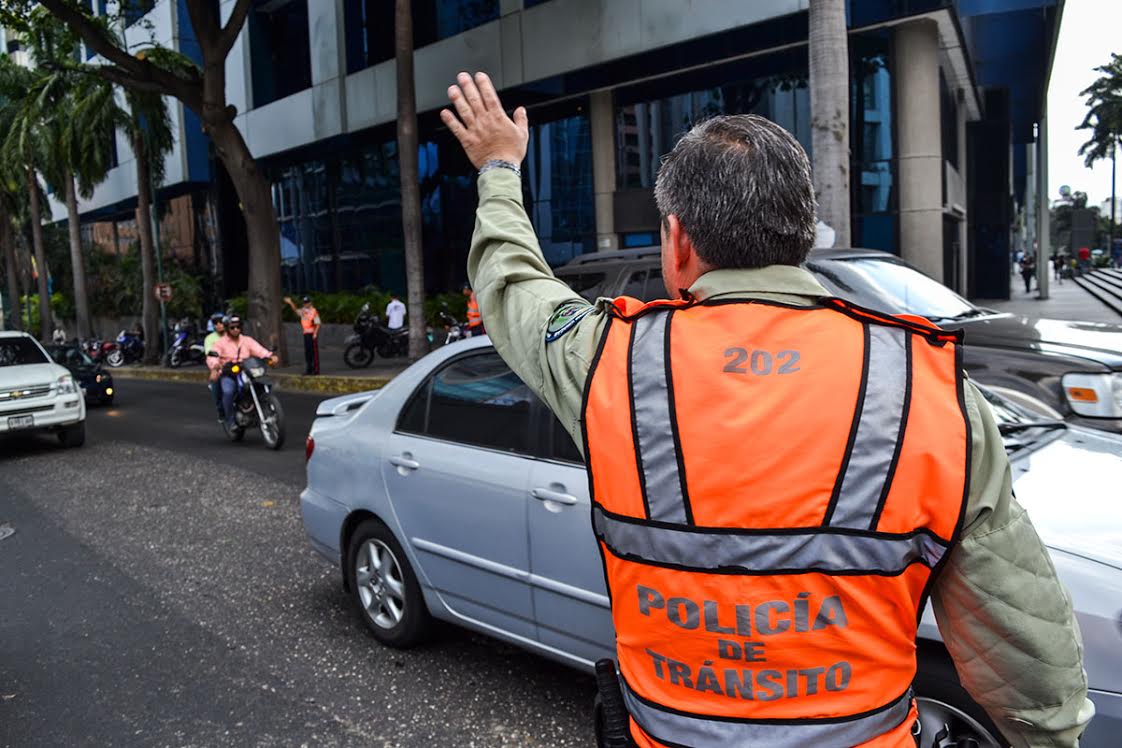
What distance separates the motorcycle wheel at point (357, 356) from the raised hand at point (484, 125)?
1946cm

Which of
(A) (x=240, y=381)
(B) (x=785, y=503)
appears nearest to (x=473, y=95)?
(B) (x=785, y=503)

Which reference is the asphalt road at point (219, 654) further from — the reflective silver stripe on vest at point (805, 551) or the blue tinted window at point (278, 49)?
the blue tinted window at point (278, 49)

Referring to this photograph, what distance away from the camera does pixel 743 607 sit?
1.41 m

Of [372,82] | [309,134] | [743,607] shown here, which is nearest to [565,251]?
[372,82]

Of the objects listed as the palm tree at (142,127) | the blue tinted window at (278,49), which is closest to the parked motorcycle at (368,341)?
the palm tree at (142,127)

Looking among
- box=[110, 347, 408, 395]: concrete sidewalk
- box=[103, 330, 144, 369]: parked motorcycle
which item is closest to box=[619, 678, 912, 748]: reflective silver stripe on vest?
box=[110, 347, 408, 395]: concrete sidewalk

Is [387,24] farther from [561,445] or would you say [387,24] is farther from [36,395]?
[561,445]

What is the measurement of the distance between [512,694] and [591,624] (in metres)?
0.82

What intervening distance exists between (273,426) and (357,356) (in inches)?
399

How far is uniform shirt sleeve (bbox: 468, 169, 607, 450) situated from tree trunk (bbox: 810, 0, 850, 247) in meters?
7.76

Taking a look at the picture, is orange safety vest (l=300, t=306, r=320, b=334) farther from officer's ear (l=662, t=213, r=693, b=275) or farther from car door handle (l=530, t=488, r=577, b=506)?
officer's ear (l=662, t=213, r=693, b=275)

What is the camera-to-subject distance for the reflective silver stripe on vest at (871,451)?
1.36 m

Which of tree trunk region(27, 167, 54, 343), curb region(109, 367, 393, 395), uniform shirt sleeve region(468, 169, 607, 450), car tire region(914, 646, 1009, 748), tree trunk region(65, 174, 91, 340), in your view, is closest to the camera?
uniform shirt sleeve region(468, 169, 607, 450)

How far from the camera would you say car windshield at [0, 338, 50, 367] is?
1206 cm
